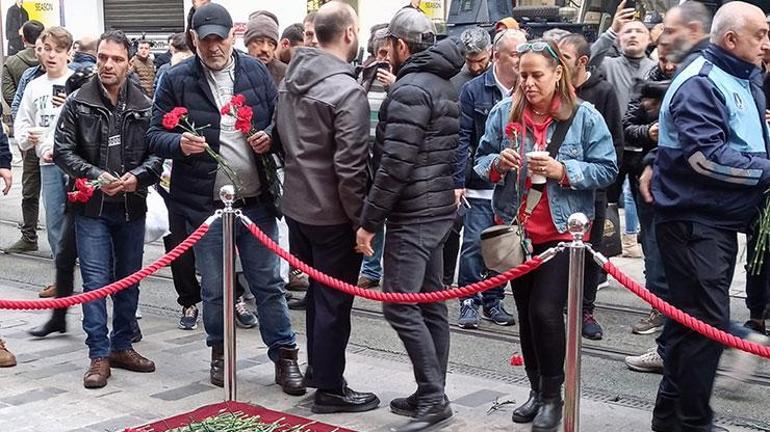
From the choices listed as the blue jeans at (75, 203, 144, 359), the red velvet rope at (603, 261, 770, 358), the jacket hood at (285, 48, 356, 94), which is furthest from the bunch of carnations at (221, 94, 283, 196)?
the red velvet rope at (603, 261, 770, 358)

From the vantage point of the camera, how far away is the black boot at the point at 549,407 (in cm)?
529

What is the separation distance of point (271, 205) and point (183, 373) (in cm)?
118

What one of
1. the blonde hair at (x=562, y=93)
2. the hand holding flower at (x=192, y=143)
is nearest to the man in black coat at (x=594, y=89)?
the blonde hair at (x=562, y=93)

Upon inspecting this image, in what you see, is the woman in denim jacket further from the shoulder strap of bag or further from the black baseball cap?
the black baseball cap

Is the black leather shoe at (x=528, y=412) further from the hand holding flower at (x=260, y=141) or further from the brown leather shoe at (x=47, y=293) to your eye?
the brown leather shoe at (x=47, y=293)

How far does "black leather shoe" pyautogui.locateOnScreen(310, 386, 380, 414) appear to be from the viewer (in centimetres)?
568

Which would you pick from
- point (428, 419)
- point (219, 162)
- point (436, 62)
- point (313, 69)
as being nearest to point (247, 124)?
point (219, 162)

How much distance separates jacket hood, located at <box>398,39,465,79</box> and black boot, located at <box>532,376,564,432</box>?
1578mm

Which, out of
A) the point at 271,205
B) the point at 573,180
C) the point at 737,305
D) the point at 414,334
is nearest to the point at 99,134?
the point at 271,205

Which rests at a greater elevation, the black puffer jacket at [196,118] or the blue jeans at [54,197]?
the black puffer jacket at [196,118]

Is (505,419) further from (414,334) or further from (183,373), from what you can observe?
(183,373)

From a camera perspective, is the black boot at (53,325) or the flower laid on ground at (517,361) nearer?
the flower laid on ground at (517,361)

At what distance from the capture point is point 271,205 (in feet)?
20.3

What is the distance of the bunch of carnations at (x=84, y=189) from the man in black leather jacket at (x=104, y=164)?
28 millimetres
